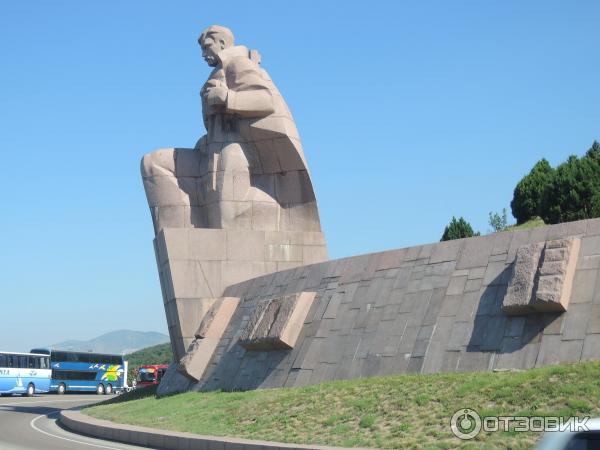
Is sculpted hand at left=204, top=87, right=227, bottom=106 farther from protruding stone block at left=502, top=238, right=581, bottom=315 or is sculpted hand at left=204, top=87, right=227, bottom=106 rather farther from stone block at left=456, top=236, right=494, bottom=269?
protruding stone block at left=502, top=238, right=581, bottom=315

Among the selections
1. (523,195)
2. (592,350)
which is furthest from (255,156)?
(523,195)

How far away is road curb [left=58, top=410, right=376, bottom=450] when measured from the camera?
459 inches

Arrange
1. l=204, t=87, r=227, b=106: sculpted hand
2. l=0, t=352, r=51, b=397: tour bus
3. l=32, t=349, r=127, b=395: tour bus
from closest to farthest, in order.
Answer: l=204, t=87, r=227, b=106: sculpted hand
l=0, t=352, r=51, b=397: tour bus
l=32, t=349, r=127, b=395: tour bus

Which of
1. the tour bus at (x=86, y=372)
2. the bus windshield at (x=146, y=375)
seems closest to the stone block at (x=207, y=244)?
the bus windshield at (x=146, y=375)

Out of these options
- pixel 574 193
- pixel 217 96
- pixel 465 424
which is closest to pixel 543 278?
pixel 465 424

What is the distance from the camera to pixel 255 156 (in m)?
23.6

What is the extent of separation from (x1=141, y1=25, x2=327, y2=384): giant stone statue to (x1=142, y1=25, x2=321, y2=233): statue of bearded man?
0.09 feet

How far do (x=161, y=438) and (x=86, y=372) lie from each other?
31448 mm

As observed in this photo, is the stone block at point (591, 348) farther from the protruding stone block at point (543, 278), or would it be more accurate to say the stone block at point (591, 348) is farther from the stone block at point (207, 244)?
the stone block at point (207, 244)

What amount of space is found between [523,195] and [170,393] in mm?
23688

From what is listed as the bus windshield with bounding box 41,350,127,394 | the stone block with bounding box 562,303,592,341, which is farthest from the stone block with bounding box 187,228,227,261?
the bus windshield with bounding box 41,350,127,394

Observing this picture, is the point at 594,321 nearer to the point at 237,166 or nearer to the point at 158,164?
the point at 237,166

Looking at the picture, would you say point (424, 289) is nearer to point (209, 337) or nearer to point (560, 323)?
point (560, 323)

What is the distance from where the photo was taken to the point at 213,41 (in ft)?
80.3
